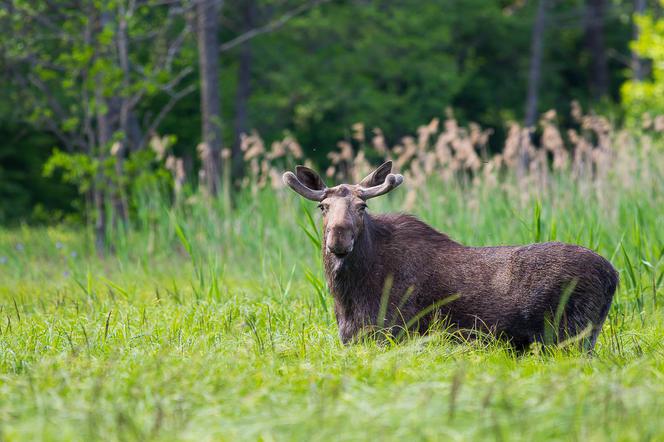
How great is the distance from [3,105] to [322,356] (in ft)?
52.2

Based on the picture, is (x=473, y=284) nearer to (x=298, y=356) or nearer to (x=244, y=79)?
(x=298, y=356)

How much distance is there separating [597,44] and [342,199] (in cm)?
2963

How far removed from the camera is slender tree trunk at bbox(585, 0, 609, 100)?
105ft

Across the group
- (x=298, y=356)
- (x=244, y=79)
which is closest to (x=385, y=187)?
(x=298, y=356)

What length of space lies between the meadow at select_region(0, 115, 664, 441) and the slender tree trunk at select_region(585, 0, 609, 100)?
2352 cm

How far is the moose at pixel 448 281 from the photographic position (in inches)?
216

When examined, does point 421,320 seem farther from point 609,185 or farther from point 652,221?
point 609,185

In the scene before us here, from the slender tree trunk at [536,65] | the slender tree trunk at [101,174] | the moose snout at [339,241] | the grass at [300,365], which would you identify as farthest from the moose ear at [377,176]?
the slender tree trunk at [536,65]

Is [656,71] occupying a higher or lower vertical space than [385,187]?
higher

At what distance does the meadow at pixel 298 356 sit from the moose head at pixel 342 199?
0.67 meters

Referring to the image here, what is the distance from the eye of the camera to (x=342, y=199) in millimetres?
5664

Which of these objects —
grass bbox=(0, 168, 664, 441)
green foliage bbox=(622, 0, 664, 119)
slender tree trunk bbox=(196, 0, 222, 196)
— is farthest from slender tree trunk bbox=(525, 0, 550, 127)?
grass bbox=(0, 168, 664, 441)

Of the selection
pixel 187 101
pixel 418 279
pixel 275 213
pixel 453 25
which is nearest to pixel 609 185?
pixel 275 213

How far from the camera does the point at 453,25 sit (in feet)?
97.9
